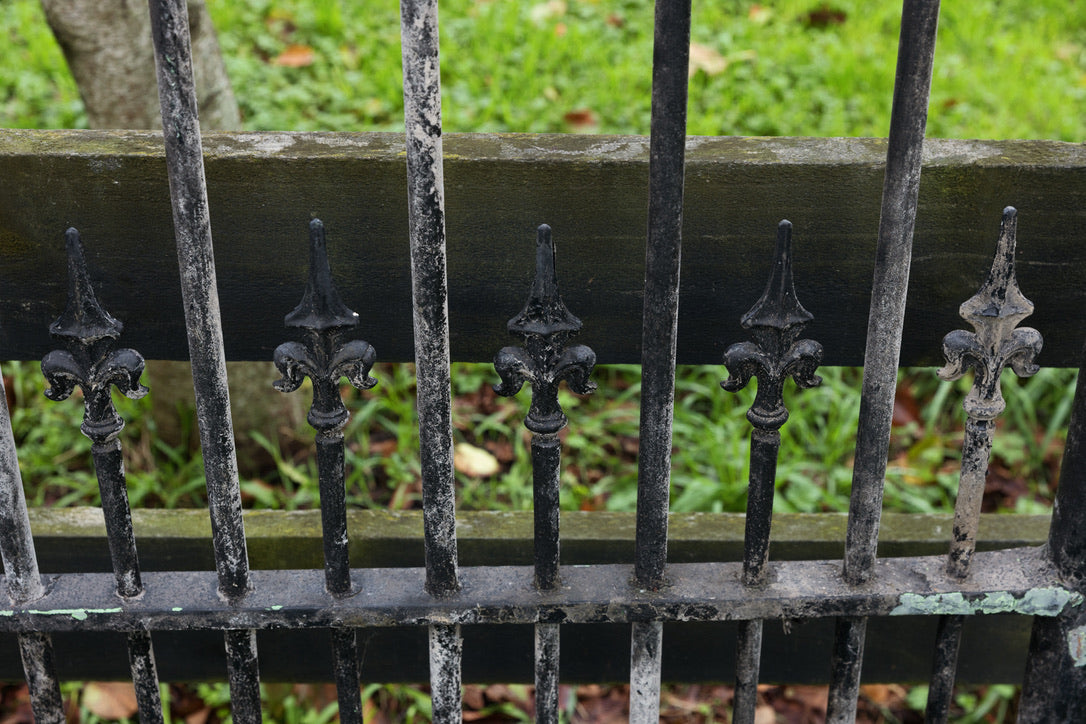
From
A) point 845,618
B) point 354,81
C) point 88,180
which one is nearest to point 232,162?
point 88,180

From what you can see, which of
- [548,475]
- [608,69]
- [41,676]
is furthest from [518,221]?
[608,69]

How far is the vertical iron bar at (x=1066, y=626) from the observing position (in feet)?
4.49

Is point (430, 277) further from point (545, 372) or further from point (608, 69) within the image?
point (608, 69)

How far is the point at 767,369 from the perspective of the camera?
1281mm

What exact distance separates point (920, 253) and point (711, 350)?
0.32 meters

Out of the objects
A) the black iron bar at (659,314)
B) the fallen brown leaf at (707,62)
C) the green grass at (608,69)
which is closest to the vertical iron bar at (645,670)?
the black iron bar at (659,314)

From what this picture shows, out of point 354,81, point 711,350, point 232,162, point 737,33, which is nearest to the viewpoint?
point 232,162

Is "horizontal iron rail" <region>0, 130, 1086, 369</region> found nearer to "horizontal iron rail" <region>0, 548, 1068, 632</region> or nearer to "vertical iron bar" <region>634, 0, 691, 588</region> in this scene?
"vertical iron bar" <region>634, 0, 691, 588</region>

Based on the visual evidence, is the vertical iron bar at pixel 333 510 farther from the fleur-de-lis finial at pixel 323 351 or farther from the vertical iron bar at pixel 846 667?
the vertical iron bar at pixel 846 667

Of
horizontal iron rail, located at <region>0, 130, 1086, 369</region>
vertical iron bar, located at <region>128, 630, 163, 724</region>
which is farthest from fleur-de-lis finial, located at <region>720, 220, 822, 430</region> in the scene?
vertical iron bar, located at <region>128, 630, 163, 724</region>

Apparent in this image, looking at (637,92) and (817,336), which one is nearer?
(817,336)

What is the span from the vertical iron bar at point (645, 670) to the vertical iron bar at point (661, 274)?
0.24 ft

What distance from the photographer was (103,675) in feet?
6.48

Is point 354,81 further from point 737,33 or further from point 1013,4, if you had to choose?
point 1013,4
